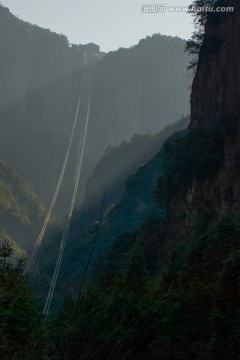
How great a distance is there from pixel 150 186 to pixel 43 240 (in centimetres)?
2842

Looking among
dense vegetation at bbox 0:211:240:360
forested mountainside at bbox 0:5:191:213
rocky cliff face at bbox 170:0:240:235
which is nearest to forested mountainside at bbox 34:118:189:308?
rocky cliff face at bbox 170:0:240:235

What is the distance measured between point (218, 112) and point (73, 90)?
160 m

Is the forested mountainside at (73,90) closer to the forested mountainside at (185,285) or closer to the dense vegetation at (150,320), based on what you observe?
the forested mountainside at (185,285)

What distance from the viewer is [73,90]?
601ft

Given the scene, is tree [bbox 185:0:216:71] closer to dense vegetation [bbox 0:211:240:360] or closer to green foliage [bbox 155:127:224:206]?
green foliage [bbox 155:127:224:206]

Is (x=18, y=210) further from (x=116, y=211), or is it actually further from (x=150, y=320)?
(x=150, y=320)

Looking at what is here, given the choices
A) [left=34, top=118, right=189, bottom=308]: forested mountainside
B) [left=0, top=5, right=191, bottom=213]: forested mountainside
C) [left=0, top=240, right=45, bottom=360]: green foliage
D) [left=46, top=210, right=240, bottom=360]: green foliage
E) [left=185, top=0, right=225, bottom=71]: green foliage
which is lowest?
[left=34, top=118, right=189, bottom=308]: forested mountainside

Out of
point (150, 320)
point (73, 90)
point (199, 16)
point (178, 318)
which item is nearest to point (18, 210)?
point (199, 16)

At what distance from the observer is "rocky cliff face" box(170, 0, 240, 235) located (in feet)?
75.3

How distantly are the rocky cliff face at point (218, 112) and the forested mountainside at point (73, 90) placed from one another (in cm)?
12380

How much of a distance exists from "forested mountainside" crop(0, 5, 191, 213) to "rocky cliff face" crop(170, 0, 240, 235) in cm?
12380

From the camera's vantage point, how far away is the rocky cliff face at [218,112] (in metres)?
22.9

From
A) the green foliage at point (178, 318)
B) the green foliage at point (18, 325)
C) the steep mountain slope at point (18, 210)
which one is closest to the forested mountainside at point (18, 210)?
the steep mountain slope at point (18, 210)

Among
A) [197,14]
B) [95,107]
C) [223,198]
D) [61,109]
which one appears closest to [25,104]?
[61,109]
